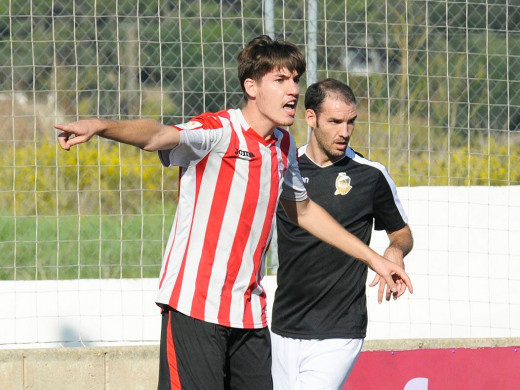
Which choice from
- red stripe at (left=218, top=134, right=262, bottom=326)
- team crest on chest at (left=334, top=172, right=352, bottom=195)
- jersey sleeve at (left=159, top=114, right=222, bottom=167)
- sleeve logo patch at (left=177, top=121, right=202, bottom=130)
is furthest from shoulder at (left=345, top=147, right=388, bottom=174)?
sleeve logo patch at (left=177, top=121, right=202, bottom=130)

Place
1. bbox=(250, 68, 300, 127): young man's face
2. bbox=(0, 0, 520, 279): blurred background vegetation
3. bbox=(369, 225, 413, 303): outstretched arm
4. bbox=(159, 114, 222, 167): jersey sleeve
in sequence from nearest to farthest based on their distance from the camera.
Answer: bbox=(159, 114, 222, 167): jersey sleeve → bbox=(250, 68, 300, 127): young man's face → bbox=(369, 225, 413, 303): outstretched arm → bbox=(0, 0, 520, 279): blurred background vegetation

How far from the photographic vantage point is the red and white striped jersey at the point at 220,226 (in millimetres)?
3703

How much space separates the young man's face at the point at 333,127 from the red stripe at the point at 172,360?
157 cm

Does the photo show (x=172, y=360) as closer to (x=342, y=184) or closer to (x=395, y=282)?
(x=395, y=282)

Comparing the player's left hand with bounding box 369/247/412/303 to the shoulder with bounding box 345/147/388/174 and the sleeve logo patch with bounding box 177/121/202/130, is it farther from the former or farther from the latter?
the sleeve logo patch with bounding box 177/121/202/130

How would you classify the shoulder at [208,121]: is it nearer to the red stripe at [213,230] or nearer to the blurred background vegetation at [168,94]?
the red stripe at [213,230]

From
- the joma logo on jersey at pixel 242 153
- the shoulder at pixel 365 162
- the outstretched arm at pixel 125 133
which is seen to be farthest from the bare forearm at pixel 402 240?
the outstretched arm at pixel 125 133

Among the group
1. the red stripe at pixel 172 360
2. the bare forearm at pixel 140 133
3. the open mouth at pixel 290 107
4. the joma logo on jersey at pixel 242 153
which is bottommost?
the red stripe at pixel 172 360

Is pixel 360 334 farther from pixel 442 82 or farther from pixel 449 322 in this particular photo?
pixel 442 82

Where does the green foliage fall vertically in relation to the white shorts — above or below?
above

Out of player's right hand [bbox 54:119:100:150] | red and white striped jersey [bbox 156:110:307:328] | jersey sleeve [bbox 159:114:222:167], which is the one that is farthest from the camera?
red and white striped jersey [bbox 156:110:307:328]

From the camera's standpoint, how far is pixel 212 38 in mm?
6355

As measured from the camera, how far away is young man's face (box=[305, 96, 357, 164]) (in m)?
4.89

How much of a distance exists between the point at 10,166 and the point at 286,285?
240cm
